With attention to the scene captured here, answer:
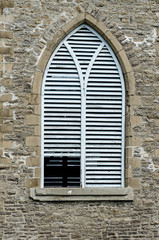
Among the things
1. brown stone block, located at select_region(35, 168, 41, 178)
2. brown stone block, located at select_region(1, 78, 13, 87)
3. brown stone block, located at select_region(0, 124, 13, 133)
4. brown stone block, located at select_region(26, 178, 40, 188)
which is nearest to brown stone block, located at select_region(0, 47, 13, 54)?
brown stone block, located at select_region(1, 78, 13, 87)

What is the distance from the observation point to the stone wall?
28.5ft

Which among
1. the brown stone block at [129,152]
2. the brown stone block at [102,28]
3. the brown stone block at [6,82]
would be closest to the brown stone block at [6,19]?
the brown stone block at [6,82]

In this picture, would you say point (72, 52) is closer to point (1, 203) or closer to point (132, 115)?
point (132, 115)

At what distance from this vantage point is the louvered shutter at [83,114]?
898 centimetres

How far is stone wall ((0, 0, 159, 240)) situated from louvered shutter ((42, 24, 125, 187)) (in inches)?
9.0

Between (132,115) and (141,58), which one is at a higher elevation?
(141,58)

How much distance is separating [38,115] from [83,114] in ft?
3.11

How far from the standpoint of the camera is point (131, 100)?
9.02 meters

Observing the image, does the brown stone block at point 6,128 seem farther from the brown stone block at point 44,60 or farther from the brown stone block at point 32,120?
the brown stone block at point 44,60

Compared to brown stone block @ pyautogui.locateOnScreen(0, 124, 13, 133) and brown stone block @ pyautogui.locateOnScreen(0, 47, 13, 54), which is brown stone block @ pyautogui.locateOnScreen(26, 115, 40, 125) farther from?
brown stone block @ pyautogui.locateOnScreen(0, 47, 13, 54)

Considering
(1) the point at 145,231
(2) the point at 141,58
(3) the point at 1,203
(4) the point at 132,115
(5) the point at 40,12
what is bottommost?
(1) the point at 145,231

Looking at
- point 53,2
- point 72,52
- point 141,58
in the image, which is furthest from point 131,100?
point 53,2

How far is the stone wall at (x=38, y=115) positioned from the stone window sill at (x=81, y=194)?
0.12 meters

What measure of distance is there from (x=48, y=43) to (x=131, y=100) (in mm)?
2083
